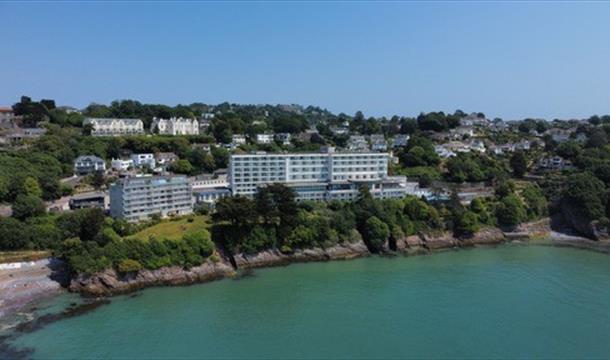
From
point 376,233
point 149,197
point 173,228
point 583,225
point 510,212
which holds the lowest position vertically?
point 583,225

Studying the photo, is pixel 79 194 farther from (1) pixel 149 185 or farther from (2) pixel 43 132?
(2) pixel 43 132

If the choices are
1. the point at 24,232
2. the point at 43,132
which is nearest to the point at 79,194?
the point at 24,232

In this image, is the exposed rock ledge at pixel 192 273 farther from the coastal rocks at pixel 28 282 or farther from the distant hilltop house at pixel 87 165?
the distant hilltop house at pixel 87 165

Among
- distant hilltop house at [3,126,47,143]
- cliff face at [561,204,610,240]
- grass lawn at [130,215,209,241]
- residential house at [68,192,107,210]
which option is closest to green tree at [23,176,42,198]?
residential house at [68,192,107,210]

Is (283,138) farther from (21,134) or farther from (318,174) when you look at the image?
(21,134)

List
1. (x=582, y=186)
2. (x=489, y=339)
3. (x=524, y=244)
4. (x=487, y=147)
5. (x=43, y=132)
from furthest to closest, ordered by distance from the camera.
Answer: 1. (x=487, y=147)
2. (x=43, y=132)
3. (x=582, y=186)
4. (x=524, y=244)
5. (x=489, y=339)

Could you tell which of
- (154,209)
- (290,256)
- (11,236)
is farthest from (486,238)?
(11,236)
